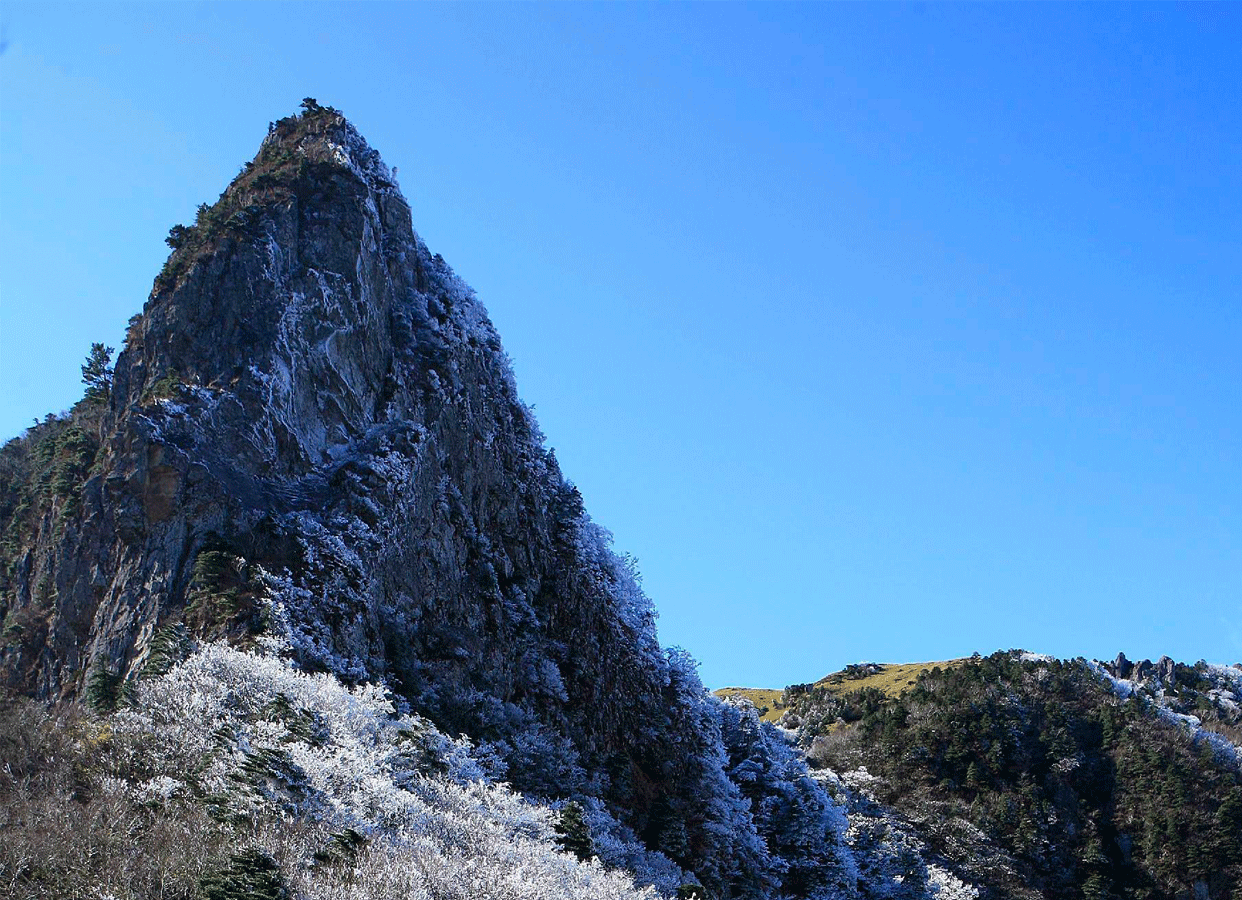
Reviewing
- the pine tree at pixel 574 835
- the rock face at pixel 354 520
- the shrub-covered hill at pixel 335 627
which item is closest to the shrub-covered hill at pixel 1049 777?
the shrub-covered hill at pixel 335 627

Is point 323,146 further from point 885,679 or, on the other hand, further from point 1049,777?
point 885,679

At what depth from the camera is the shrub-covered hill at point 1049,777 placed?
90.6m

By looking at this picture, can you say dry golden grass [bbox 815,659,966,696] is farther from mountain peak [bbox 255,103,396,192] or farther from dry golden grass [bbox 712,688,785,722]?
mountain peak [bbox 255,103,396,192]

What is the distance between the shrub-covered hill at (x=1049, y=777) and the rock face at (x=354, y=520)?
1311 inches

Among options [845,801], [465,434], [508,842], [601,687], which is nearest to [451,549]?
[465,434]

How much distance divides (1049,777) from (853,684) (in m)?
44.1

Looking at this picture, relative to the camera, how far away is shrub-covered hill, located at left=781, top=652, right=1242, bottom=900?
90.6 meters

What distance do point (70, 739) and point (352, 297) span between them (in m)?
25.6

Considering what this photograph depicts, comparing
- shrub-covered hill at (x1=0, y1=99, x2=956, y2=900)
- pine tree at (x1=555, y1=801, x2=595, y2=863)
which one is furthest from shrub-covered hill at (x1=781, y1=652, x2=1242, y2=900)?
pine tree at (x1=555, y1=801, x2=595, y2=863)

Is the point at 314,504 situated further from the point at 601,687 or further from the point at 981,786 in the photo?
the point at 981,786

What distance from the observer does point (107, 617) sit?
4431 centimetres

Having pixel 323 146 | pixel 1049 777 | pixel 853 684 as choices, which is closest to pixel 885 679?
pixel 853 684

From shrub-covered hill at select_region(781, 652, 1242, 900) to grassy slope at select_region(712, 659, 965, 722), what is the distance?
1552cm

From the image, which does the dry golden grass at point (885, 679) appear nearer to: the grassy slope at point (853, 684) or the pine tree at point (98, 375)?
the grassy slope at point (853, 684)
